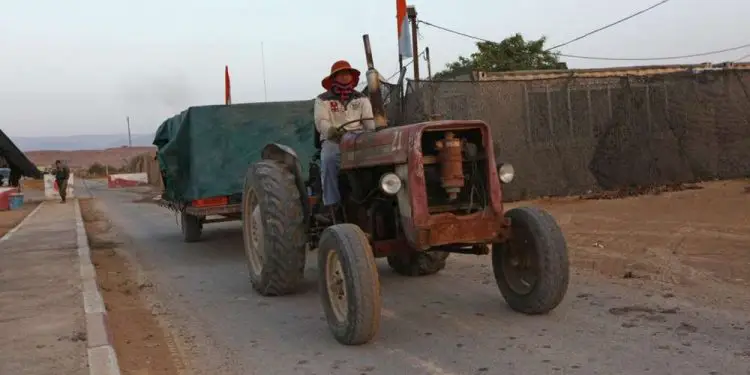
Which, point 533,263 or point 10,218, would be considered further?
point 10,218

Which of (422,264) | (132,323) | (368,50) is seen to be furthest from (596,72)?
(132,323)

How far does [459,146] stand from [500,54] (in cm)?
2968

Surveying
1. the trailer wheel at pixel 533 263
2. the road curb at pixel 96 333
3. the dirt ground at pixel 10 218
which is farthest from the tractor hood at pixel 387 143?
the dirt ground at pixel 10 218

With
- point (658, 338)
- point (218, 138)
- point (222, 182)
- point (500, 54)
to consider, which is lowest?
point (658, 338)

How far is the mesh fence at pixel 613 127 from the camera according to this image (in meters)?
13.2

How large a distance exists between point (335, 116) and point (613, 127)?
8440 mm

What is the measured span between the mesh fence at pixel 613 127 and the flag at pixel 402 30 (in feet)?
8.40

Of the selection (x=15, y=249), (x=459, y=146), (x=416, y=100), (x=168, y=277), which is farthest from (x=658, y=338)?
(x=15, y=249)

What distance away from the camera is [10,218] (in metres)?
20.6

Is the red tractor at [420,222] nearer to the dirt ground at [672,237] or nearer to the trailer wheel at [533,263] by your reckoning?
Result: the trailer wheel at [533,263]

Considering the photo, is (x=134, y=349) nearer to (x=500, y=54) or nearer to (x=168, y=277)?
(x=168, y=277)

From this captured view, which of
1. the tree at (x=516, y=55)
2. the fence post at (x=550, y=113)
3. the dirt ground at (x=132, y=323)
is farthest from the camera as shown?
the tree at (x=516, y=55)

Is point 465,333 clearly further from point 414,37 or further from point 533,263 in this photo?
point 414,37

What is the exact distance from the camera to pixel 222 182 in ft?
33.8
